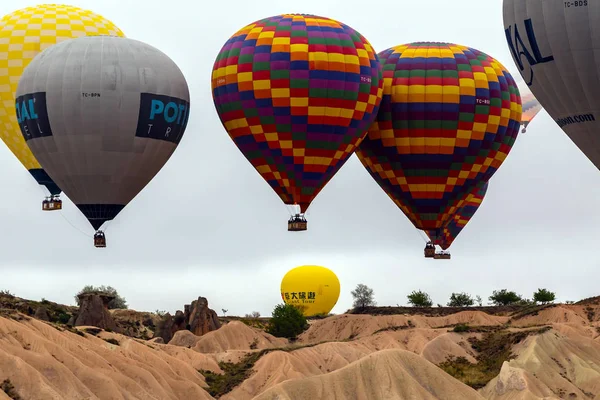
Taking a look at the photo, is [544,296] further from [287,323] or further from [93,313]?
[93,313]

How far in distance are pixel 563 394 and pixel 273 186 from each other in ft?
101

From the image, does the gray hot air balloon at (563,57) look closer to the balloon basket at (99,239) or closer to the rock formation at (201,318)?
the balloon basket at (99,239)

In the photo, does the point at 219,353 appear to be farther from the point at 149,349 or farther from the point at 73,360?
the point at 73,360

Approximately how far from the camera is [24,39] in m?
94.2

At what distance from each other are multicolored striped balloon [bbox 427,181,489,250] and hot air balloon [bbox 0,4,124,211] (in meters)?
25.9

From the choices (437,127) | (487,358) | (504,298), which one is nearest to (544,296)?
(504,298)

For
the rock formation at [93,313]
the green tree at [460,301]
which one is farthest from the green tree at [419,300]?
the rock formation at [93,313]

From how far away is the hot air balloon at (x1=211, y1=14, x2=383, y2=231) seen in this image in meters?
81.3

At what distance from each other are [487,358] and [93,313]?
109ft

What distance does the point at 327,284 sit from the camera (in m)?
151

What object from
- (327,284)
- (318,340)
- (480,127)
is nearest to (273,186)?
(480,127)

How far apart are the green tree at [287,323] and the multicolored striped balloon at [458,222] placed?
1270 inches

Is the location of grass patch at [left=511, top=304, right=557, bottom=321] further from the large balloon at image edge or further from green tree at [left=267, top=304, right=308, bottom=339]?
the large balloon at image edge

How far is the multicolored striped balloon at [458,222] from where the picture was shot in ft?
307
